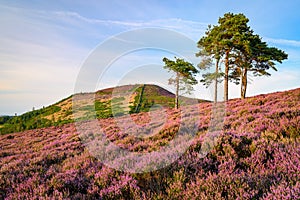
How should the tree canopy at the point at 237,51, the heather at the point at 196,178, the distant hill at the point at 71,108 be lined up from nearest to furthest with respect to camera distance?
the heather at the point at 196,178 → the tree canopy at the point at 237,51 → the distant hill at the point at 71,108

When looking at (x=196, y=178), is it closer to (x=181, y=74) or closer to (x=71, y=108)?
(x=181, y=74)

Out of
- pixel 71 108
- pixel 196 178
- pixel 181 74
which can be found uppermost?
pixel 181 74

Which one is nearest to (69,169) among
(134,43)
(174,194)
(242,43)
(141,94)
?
(174,194)

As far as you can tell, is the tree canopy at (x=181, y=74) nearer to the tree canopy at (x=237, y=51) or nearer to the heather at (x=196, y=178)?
the tree canopy at (x=237, y=51)

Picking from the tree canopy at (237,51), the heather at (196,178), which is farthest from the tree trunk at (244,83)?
the heather at (196,178)

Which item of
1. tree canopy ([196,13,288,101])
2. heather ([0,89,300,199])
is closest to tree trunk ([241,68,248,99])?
tree canopy ([196,13,288,101])

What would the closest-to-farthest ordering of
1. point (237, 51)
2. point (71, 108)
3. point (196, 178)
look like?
point (196, 178), point (237, 51), point (71, 108)

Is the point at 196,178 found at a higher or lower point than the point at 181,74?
lower

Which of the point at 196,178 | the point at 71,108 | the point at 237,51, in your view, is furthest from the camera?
the point at 71,108

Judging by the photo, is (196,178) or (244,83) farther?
(244,83)

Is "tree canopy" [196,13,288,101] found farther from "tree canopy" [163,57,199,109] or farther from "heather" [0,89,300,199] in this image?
"heather" [0,89,300,199]

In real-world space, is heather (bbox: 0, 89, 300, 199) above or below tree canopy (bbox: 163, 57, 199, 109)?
below

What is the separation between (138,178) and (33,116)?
245 ft

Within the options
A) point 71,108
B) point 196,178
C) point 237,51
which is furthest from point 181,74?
point 71,108
